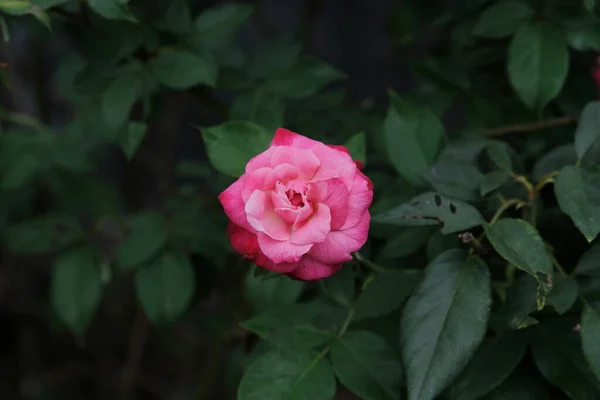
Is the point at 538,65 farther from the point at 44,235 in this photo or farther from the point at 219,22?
the point at 44,235

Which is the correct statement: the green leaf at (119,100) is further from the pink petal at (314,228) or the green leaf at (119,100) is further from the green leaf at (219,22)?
the pink petal at (314,228)

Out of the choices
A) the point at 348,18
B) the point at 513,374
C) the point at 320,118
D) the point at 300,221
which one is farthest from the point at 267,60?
the point at 348,18

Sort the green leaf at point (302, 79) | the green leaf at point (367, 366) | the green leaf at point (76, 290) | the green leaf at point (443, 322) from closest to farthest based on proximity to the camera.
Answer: the green leaf at point (443, 322), the green leaf at point (367, 366), the green leaf at point (302, 79), the green leaf at point (76, 290)

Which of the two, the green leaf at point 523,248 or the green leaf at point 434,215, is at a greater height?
the green leaf at point 523,248

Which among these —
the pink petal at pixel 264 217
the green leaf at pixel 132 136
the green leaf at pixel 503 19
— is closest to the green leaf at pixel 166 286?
the green leaf at pixel 132 136

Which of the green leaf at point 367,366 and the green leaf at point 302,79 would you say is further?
the green leaf at point 302,79

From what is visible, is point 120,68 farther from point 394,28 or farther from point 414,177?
point 394,28

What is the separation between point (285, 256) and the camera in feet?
2.21

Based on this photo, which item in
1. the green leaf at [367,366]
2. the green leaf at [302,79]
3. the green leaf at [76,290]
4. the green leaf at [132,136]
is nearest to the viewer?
the green leaf at [367,366]

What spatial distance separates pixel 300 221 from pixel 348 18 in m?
1.54

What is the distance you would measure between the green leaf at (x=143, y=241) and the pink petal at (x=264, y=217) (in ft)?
1.67

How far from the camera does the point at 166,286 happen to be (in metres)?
1.14

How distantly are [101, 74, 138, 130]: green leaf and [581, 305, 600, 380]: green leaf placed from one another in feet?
2.04

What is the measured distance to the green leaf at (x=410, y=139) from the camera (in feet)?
2.85
